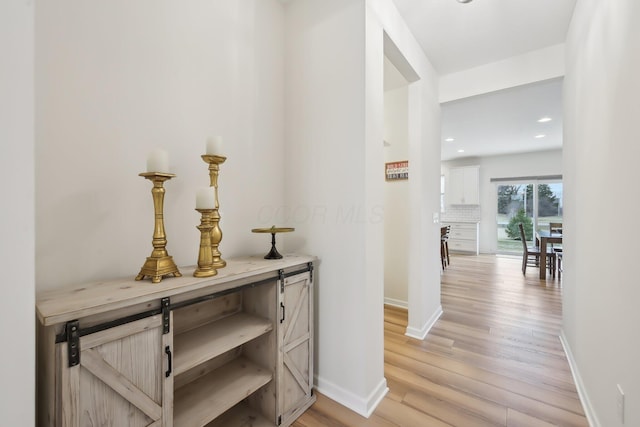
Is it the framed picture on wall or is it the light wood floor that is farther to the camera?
the framed picture on wall

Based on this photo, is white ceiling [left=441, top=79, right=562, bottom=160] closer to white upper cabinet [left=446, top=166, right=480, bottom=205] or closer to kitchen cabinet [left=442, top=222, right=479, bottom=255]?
white upper cabinet [left=446, top=166, right=480, bottom=205]

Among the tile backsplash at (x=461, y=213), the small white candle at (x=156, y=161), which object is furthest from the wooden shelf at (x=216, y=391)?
the tile backsplash at (x=461, y=213)

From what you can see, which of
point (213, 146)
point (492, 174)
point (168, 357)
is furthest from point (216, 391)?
point (492, 174)

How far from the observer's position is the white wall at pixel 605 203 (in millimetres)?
1056

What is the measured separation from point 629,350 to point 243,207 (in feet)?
6.64

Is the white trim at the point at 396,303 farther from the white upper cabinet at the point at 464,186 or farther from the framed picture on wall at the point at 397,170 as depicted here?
the white upper cabinet at the point at 464,186

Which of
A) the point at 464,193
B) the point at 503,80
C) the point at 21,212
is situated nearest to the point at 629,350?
the point at 21,212

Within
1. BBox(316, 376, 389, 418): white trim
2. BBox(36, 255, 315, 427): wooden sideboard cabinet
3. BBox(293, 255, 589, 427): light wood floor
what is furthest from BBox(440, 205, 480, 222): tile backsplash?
BBox(36, 255, 315, 427): wooden sideboard cabinet

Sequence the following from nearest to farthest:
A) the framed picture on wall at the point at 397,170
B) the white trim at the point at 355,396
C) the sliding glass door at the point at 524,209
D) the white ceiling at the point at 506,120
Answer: the white trim at the point at 355,396, the framed picture on wall at the point at 397,170, the white ceiling at the point at 506,120, the sliding glass door at the point at 524,209

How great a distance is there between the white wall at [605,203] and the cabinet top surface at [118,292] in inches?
64.3

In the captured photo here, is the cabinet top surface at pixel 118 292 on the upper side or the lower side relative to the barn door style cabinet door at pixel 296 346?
upper

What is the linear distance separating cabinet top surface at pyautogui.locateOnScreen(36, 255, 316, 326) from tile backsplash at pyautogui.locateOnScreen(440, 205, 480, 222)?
767 centimetres

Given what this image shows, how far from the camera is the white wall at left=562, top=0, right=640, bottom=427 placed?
1.06 m

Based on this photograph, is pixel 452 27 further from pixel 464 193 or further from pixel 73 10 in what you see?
pixel 464 193
